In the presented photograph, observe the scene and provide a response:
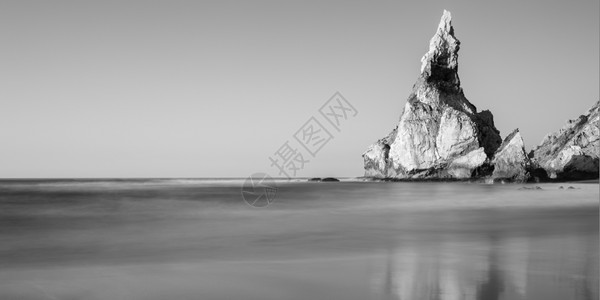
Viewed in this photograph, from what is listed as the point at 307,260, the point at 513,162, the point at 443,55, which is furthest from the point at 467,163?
the point at 307,260

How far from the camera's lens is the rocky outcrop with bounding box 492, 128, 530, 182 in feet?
233

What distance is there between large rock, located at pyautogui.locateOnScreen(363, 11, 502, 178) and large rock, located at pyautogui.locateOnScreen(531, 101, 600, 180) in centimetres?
964

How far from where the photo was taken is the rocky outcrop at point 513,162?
70938mm

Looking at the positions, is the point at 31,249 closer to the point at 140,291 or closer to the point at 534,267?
the point at 140,291

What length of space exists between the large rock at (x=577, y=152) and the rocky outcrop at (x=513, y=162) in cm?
879

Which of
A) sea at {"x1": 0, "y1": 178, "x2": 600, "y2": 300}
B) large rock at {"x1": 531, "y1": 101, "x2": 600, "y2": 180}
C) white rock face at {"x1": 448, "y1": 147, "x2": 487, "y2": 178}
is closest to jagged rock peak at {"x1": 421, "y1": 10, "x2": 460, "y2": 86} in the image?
white rock face at {"x1": 448, "y1": 147, "x2": 487, "y2": 178}

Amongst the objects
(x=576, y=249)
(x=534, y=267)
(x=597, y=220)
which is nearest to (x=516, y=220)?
(x=597, y=220)

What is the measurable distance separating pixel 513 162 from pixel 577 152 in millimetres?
13463

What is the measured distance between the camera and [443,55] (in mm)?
104438

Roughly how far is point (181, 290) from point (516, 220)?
1719cm

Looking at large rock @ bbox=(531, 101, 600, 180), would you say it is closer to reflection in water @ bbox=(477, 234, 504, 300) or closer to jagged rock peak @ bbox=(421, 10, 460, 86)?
jagged rock peak @ bbox=(421, 10, 460, 86)

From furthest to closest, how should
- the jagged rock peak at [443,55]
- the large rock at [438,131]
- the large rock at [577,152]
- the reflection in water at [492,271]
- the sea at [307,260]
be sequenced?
the jagged rock peak at [443,55]
the large rock at [438,131]
the large rock at [577,152]
the sea at [307,260]
the reflection in water at [492,271]

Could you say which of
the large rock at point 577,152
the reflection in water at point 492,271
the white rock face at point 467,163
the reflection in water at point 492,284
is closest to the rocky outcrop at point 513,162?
the white rock face at point 467,163

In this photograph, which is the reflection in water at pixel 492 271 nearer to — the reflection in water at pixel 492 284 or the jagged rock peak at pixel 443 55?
the reflection in water at pixel 492 284
